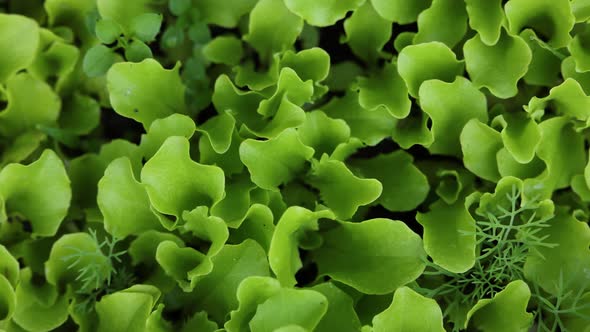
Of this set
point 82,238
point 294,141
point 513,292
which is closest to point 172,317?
point 82,238

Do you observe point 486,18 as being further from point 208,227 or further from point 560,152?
point 208,227

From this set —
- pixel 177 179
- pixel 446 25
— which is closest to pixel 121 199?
pixel 177 179

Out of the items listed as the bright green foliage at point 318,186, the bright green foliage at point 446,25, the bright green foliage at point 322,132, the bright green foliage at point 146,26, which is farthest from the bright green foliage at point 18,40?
the bright green foliage at point 446,25

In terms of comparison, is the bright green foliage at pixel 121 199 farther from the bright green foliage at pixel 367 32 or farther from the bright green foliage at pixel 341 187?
the bright green foliage at pixel 367 32

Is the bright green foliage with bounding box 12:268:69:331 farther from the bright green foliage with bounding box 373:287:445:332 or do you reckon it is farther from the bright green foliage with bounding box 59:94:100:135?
the bright green foliage with bounding box 373:287:445:332

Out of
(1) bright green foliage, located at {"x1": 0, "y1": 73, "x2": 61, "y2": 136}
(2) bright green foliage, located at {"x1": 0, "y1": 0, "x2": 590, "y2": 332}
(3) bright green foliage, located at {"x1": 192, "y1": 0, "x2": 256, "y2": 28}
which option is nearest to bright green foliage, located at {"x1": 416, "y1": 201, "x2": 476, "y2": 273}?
(2) bright green foliage, located at {"x1": 0, "y1": 0, "x2": 590, "y2": 332}
